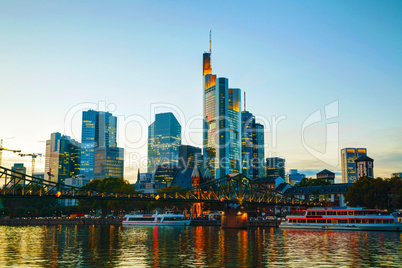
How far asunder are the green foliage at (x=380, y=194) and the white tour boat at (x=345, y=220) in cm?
780

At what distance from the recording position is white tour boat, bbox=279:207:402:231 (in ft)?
294

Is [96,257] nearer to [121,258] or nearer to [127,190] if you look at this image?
[121,258]

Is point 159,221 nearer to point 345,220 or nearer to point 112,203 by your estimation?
point 112,203

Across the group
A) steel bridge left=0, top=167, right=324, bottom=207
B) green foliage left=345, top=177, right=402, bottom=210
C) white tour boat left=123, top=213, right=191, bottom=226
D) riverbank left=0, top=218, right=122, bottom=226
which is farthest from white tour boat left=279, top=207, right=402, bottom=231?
riverbank left=0, top=218, right=122, bottom=226

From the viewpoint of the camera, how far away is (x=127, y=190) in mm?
158375

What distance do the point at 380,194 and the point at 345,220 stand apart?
1634 centimetres

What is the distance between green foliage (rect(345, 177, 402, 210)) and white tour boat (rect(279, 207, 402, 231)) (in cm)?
780

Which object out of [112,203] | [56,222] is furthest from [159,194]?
[56,222]

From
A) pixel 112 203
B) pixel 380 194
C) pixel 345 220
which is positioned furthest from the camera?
pixel 112 203

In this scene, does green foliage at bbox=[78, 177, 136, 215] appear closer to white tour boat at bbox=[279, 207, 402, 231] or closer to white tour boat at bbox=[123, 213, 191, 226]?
white tour boat at bbox=[123, 213, 191, 226]

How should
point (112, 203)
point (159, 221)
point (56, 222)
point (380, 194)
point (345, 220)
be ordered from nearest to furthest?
point (345, 220) → point (380, 194) → point (159, 221) → point (56, 222) → point (112, 203)

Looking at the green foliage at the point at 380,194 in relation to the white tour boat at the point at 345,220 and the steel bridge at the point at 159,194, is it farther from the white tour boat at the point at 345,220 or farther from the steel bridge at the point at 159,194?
the steel bridge at the point at 159,194

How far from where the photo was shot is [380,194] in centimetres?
10725

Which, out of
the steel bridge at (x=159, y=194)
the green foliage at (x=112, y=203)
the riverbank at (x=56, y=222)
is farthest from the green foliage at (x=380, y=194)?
the green foliage at (x=112, y=203)
